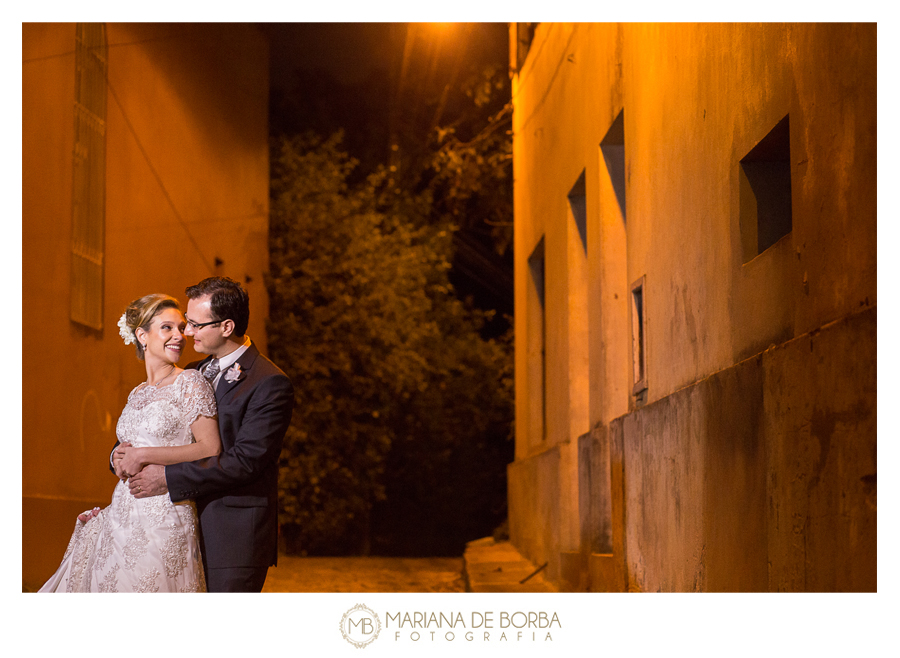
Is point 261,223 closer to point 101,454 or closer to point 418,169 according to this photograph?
point 418,169

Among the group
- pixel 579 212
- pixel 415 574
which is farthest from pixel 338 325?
pixel 579 212

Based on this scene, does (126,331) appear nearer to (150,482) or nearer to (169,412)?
(169,412)

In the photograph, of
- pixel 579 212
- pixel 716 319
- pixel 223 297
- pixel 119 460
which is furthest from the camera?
pixel 579 212

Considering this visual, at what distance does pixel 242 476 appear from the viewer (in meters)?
3.48

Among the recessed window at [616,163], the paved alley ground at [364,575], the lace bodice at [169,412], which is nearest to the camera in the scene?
the lace bodice at [169,412]

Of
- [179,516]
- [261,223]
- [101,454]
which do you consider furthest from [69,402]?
[261,223]

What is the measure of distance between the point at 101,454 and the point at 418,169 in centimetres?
1066

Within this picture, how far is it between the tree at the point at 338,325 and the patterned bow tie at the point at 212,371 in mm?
9745

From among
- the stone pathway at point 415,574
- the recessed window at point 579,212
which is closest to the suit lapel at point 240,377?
the stone pathway at point 415,574

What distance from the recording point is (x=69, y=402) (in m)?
6.61

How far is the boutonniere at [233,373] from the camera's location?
3.66 m

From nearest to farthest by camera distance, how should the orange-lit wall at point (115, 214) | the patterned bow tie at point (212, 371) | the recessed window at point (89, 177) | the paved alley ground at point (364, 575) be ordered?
the patterned bow tie at point (212, 371)
the orange-lit wall at point (115, 214)
the recessed window at point (89, 177)
the paved alley ground at point (364, 575)
